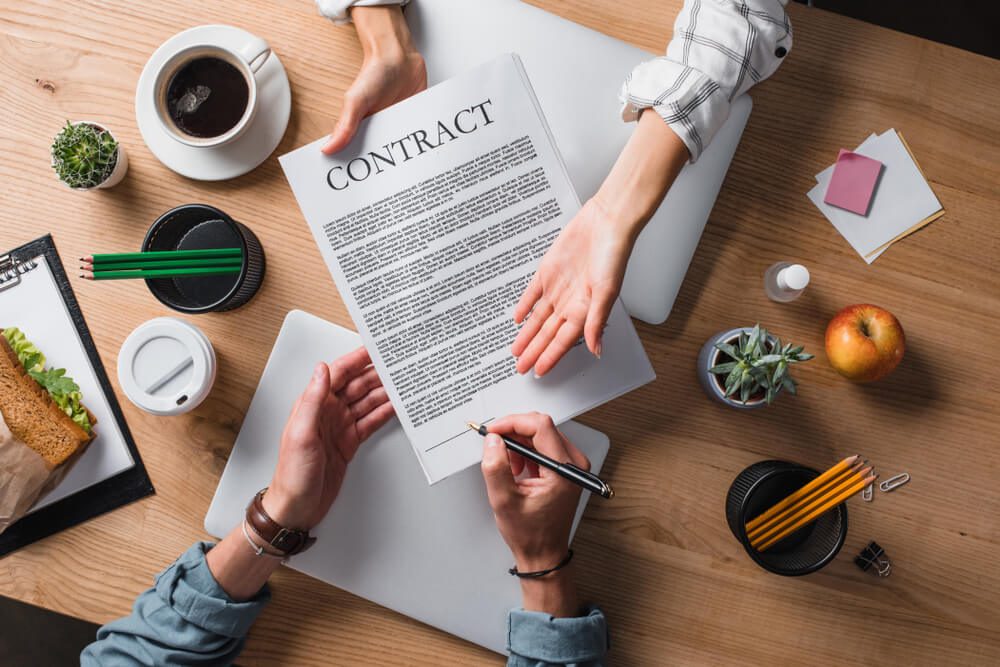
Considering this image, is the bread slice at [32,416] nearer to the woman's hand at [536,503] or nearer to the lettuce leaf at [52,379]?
the lettuce leaf at [52,379]

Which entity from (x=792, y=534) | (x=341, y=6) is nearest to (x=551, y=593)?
(x=792, y=534)

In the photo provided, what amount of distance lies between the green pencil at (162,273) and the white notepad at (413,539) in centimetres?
9

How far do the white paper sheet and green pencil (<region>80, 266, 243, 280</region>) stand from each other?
0.13m

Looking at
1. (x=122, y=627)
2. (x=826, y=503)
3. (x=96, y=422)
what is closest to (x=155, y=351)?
(x=96, y=422)

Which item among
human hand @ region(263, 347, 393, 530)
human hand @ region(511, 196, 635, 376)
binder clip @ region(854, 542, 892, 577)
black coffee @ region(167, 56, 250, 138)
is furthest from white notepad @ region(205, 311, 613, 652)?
binder clip @ region(854, 542, 892, 577)

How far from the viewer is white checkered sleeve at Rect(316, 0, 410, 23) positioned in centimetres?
77

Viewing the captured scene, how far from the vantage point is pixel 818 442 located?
0.81 m

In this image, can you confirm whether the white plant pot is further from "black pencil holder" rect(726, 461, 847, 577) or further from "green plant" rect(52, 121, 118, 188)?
"green plant" rect(52, 121, 118, 188)

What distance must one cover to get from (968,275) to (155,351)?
1001mm

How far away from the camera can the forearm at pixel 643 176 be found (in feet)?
2.37

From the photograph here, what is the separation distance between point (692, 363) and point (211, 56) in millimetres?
686

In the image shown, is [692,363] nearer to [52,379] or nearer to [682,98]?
[682,98]

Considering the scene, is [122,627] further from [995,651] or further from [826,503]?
[995,651]

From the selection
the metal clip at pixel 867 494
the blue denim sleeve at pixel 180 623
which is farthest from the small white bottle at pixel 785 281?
the blue denim sleeve at pixel 180 623
